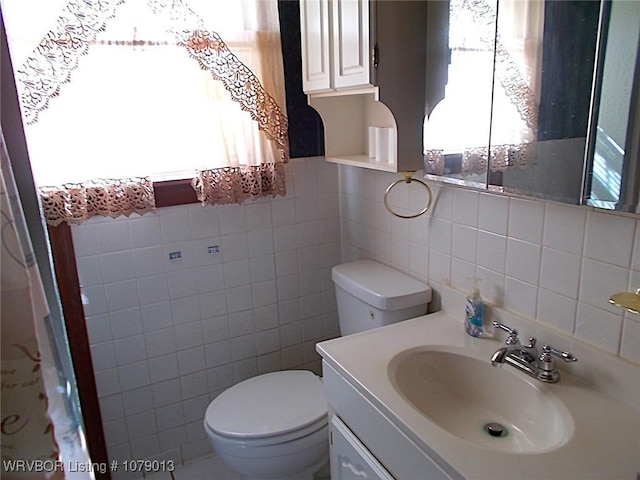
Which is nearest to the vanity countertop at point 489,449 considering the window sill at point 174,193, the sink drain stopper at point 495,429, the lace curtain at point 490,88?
the sink drain stopper at point 495,429

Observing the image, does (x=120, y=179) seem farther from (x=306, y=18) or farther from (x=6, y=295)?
(x=6, y=295)

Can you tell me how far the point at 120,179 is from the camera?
5.12ft

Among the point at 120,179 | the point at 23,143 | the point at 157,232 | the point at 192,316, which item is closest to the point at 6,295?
the point at 23,143

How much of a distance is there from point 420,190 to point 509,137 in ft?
1.41

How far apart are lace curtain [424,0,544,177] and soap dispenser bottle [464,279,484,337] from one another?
35 centimetres

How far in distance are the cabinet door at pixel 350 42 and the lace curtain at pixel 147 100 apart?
0.33m

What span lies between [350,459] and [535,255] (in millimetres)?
717

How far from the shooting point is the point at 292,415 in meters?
1.55

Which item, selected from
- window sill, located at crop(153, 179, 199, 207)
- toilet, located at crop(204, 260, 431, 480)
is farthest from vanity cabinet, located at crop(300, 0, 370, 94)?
toilet, located at crop(204, 260, 431, 480)

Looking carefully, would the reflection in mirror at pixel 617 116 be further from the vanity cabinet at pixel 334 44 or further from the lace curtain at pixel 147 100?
the lace curtain at pixel 147 100

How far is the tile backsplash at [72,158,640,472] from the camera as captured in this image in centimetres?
135

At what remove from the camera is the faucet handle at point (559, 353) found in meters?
1.09

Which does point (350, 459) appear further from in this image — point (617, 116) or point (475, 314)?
point (617, 116)

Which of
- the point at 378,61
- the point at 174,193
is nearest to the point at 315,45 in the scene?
the point at 378,61
